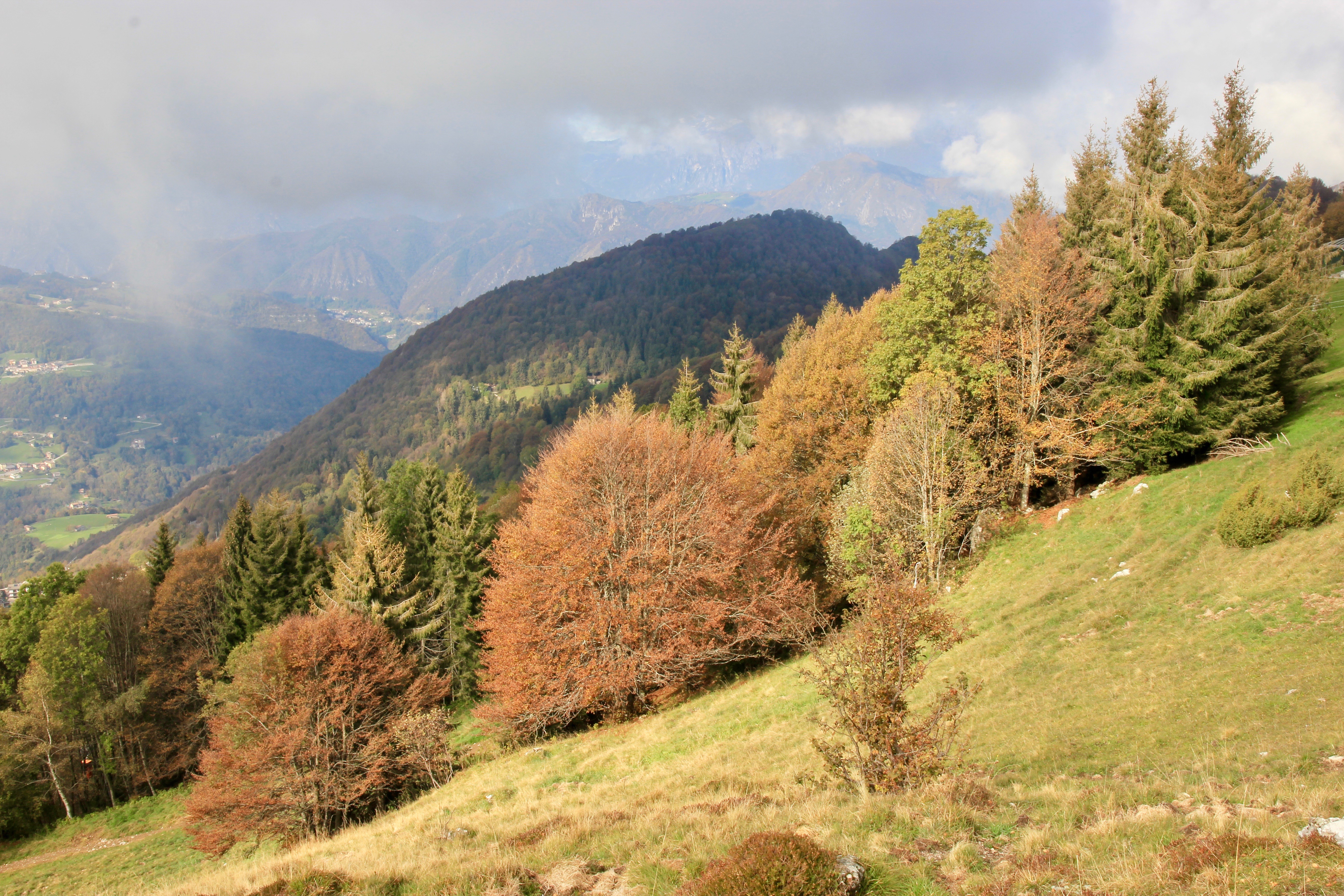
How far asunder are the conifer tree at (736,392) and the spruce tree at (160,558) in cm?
4553

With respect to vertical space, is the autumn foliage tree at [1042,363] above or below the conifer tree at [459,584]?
above

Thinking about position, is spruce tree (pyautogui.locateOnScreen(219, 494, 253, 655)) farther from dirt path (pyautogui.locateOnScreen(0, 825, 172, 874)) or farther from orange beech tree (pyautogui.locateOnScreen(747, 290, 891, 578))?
orange beech tree (pyautogui.locateOnScreen(747, 290, 891, 578))

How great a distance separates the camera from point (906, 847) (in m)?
8.14

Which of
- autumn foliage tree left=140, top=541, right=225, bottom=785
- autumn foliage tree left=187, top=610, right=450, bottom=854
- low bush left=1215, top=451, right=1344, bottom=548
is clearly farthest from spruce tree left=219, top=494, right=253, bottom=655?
low bush left=1215, top=451, right=1344, bottom=548

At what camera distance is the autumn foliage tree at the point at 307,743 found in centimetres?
2316

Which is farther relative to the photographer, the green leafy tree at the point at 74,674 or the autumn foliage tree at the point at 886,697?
the green leafy tree at the point at 74,674

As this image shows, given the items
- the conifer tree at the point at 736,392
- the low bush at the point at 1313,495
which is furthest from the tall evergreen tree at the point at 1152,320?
the conifer tree at the point at 736,392

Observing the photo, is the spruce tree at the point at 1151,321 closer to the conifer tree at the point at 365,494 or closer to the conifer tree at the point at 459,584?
the conifer tree at the point at 459,584

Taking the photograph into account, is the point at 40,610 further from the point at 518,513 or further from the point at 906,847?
the point at 906,847

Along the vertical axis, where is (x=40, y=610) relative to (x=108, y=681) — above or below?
above

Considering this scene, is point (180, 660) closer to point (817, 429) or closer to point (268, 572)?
point (268, 572)

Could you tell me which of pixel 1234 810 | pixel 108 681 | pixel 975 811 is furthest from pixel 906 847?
pixel 108 681

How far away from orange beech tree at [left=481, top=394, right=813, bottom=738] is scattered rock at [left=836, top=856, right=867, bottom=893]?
1531 cm

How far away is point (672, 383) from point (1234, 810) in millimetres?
153450
